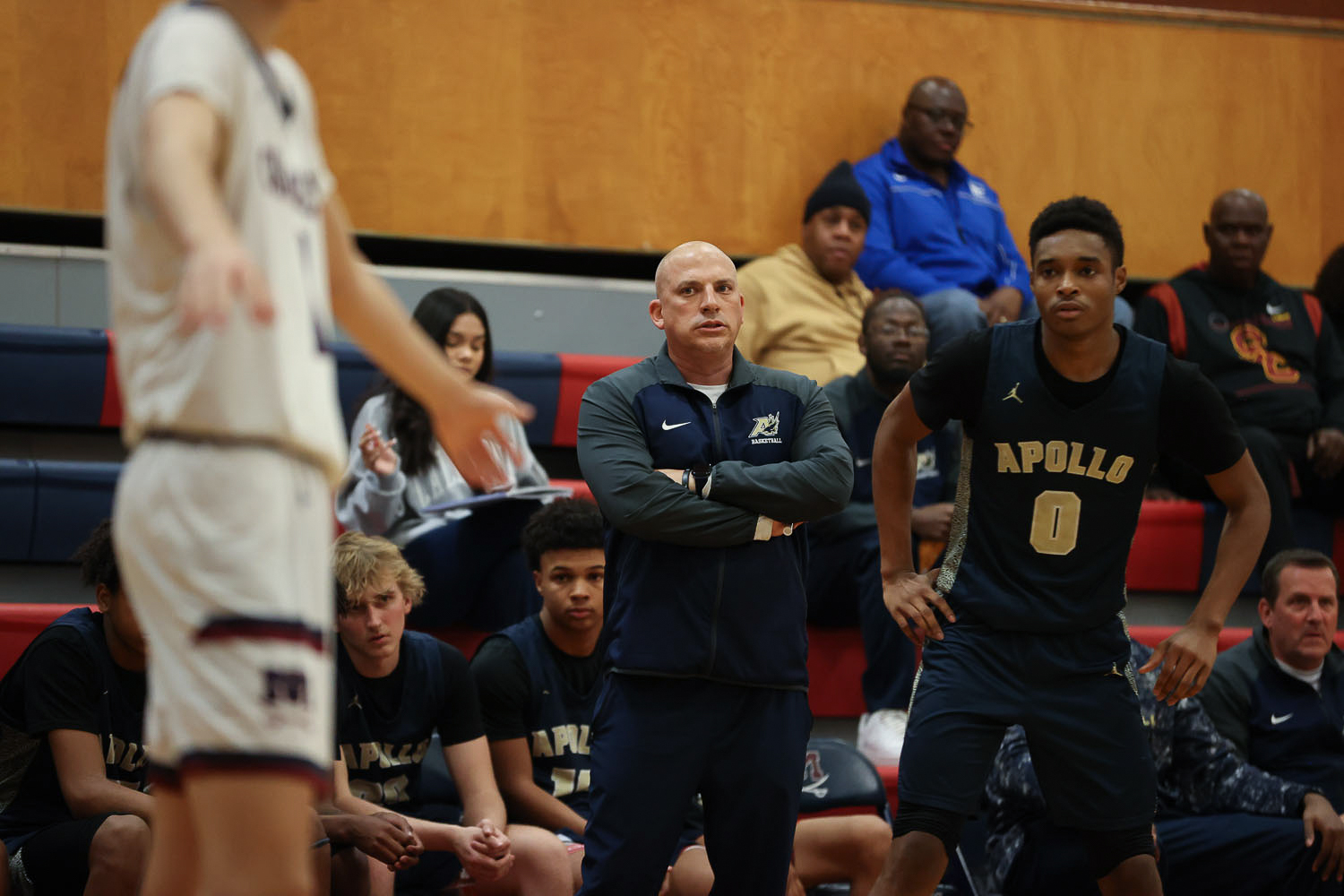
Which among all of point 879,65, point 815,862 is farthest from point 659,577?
point 879,65

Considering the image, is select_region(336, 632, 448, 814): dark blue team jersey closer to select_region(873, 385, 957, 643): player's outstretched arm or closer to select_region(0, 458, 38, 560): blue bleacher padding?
select_region(873, 385, 957, 643): player's outstretched arm

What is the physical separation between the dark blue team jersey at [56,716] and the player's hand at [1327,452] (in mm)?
4573

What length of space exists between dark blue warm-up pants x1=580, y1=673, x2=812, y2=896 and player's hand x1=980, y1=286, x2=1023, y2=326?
3324 mm

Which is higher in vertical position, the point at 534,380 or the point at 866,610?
the point at 534,380

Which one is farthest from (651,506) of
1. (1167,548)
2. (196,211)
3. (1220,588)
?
(1167,548)

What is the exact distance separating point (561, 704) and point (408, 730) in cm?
44

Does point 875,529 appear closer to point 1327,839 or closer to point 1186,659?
point 1327,839

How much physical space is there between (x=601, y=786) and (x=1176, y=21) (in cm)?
571

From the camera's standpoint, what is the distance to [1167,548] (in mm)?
5863

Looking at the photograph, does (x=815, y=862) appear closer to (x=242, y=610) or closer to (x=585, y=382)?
(x=585, y=382)

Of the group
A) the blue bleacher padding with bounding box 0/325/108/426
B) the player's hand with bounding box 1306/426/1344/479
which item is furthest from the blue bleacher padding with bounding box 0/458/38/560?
the player's hand with bounding box 1306/426/1344/479

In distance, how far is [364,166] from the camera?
21.0ft

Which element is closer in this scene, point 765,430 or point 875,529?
point 765,430

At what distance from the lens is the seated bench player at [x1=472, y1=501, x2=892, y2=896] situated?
4043 millimetres
